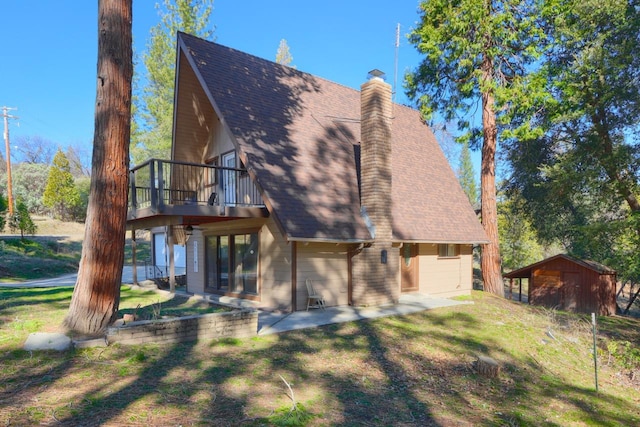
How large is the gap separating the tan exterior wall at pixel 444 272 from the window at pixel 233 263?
5.68m

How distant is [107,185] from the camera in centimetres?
667

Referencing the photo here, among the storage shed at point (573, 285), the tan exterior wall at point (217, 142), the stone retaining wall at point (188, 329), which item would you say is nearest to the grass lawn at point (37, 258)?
the tan exterior wall at point (217, 142)

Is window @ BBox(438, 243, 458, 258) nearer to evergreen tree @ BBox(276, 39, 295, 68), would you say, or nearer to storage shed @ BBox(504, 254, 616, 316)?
storage shed @ BBox(504, 254, 616, 316)

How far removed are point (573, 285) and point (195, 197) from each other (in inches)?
658

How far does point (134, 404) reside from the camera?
4523 mm

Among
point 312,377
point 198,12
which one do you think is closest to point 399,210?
point 312,377

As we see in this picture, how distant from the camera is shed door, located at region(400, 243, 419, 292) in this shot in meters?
13.5

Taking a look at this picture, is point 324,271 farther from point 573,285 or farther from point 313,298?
point 573,285

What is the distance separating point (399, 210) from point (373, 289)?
9.60ft

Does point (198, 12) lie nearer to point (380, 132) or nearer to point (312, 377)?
point (380, 132)

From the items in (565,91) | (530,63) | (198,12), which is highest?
(198,12)

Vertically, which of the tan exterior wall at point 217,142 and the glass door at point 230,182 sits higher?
the tan exterior wall at point 217,142

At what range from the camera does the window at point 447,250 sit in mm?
14630

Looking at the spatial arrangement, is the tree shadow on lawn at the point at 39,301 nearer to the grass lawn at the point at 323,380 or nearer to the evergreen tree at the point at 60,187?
the grass lawn at the point at 323,380
